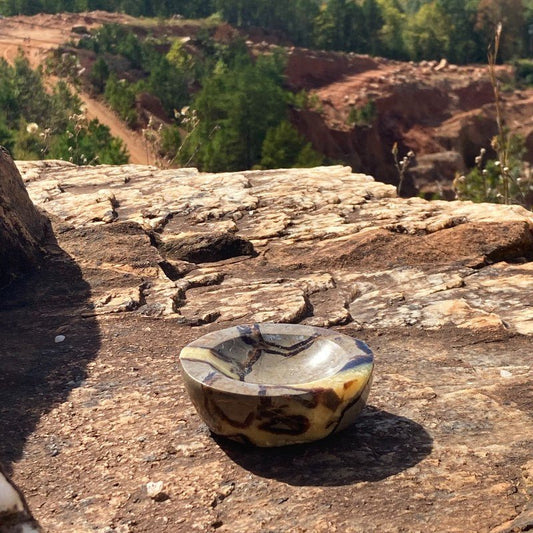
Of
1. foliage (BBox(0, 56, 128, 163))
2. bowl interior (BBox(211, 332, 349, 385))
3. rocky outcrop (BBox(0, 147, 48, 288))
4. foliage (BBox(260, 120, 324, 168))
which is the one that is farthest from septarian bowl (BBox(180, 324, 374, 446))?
foliage (BBox(260, 120, 324, 168))

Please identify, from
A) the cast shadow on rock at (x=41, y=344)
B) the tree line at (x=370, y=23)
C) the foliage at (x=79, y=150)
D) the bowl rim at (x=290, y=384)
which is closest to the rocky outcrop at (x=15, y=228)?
the cast shadow on rock at (x=41, y=344)

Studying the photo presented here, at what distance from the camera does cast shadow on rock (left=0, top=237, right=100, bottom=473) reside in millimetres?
4219

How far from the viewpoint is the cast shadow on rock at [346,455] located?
3.51 m

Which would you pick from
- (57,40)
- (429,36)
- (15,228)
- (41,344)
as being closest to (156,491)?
(41,344)

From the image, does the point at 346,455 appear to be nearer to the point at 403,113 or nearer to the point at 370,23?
the point at 403,113

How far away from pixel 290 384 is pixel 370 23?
162 ft

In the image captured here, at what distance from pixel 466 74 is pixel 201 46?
46.7ft

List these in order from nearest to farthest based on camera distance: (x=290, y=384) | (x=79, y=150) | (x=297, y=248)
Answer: (x=290, y=384), (x=297, y=248), (x=79, y=150)

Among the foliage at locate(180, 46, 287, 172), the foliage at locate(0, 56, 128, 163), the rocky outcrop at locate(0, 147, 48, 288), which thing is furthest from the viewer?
the foliage at locate(180, 46, 287, 172)

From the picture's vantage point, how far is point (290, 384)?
3.76 meters

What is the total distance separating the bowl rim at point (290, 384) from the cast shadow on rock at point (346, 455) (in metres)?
0.28

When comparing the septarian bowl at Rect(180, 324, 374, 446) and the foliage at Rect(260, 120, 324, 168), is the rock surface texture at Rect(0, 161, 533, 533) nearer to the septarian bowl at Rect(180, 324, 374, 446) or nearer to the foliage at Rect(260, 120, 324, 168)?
the septarian bowl at Rect(180, 324, 374, 446)

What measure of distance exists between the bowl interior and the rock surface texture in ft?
1.06

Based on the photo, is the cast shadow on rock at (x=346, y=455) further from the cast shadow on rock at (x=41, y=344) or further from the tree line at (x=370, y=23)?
the tree line at (x=370, y=23)
